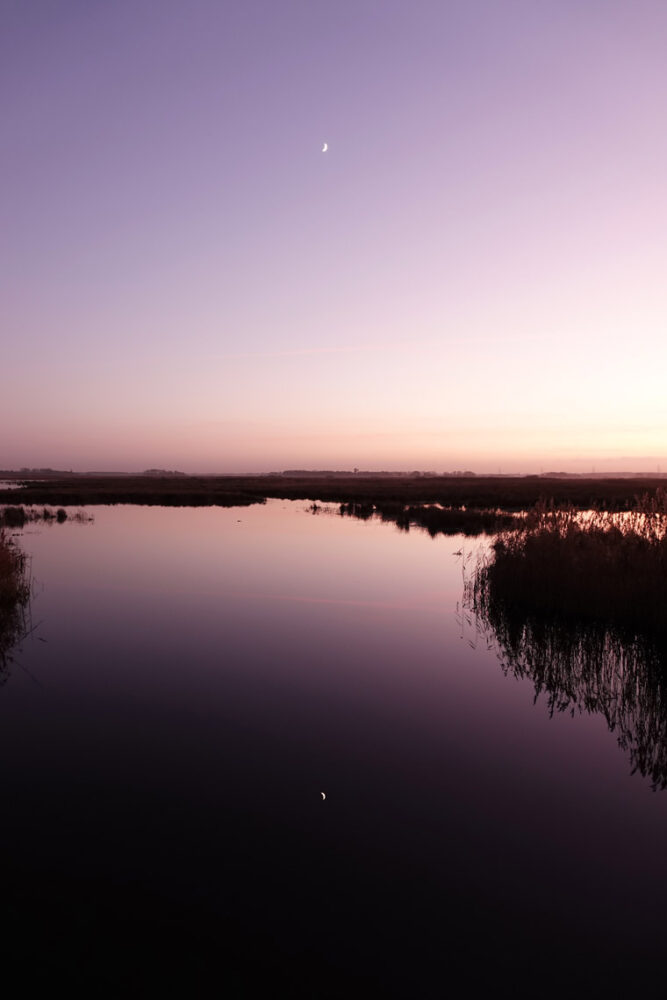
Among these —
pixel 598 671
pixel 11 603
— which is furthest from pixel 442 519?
pixel 598 671

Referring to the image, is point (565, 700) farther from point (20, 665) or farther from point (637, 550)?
point (20, 665)

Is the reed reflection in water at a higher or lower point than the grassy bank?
lower

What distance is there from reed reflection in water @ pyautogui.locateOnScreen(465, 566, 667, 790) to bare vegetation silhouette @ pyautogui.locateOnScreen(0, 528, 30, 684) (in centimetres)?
872

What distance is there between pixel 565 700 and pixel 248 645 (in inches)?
225

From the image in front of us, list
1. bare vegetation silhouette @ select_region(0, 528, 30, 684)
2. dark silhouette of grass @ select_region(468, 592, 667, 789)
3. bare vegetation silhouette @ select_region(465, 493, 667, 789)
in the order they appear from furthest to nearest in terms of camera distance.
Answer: bare vegetation silhouette @ select_region(0, 528, 30, 684), bare vegetation silhouette @ select_region(465, 493, 667, 789), dark silhouette of grass @ select_region(468, 592, 667, 789)

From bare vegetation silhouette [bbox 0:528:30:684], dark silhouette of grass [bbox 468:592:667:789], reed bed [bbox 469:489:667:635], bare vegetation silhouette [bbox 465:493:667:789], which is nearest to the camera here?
dark silhouette of grass [bbox 468:592:667:789]

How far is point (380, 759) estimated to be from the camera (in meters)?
7.09

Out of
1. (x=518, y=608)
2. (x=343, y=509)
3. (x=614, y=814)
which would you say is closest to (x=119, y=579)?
(x=518, y=608)

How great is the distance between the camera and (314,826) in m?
5.65

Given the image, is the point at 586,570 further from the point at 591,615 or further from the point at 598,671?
the point at 598,671

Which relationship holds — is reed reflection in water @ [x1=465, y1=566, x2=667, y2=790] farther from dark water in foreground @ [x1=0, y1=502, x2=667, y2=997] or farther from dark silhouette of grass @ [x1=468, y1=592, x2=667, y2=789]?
dark water in foreground @ [x1=0, y1=502, x2=667, y2=997]

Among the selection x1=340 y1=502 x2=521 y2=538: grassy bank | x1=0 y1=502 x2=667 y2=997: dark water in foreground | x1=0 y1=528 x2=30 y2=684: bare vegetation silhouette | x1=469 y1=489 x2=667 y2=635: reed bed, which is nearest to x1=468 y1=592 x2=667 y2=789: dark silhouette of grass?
x1=0 y1=502 x2=667 y2=997: dark water in foreground

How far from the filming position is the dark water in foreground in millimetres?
4082

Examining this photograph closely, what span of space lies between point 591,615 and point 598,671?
2.93 metres
